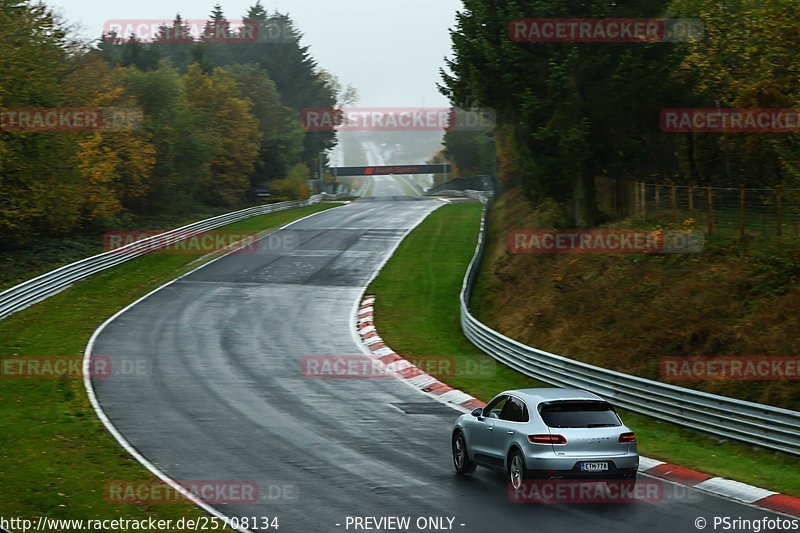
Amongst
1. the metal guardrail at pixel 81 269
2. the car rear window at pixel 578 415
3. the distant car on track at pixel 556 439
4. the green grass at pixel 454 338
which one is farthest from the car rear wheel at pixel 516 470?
the metal guardrail at pixel 81 269

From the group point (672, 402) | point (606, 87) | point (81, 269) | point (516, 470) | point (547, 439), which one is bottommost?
point (672, 402)

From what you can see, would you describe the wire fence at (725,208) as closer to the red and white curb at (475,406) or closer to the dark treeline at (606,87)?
the dark treeline at (606,87)

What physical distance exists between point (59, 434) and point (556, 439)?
9880 mm

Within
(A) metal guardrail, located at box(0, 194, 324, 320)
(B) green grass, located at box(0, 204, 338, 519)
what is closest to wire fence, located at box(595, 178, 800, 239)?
(B) green grass, located at box(0, 204, 338, 519)

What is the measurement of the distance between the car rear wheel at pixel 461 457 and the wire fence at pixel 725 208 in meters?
12.3

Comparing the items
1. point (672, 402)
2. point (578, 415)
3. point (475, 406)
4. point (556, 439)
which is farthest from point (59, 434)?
point (672, 402)

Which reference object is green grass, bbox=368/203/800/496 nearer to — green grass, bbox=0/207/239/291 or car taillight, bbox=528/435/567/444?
car taillight, bbox=528/435/567/444

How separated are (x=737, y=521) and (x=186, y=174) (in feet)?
192

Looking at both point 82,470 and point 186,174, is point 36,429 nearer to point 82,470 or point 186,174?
point 82,470

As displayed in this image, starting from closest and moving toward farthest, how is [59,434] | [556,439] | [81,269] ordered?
[556,439] < [59,434] < [81,269]

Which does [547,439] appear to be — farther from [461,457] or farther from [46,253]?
[46,253]

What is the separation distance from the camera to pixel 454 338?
30.5 m

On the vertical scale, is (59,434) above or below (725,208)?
below

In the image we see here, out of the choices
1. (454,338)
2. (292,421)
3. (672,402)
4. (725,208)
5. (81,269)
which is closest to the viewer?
(672,402)
